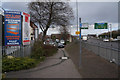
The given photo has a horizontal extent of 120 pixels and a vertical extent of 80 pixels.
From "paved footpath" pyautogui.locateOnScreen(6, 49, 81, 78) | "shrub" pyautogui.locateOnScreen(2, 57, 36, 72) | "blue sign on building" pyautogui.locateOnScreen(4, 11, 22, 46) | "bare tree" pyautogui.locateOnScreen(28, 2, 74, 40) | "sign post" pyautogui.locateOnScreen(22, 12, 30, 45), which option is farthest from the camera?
"bare tree" pyautogui.locateOnScreen(28, 2, 74, 40)

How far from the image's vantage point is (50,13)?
26031mm

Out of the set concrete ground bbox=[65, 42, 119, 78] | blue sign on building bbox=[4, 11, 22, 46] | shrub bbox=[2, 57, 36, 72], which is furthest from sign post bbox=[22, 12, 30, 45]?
concrete ground bbox=[65, 42, 119, 78]

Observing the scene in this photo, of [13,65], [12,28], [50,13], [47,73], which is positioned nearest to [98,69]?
[47,73]

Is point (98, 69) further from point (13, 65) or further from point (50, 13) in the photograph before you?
point (50, 13)

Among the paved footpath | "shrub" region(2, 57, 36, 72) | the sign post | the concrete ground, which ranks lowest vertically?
the paved footpath

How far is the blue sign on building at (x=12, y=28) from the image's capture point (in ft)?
40.4

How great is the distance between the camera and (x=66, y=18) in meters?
27.1

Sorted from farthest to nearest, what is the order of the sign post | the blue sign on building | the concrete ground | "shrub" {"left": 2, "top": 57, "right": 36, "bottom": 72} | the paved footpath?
the sign post
the blue sign on building
"shrub" {"left": 2, "top": 57, "right": 36, "bottom": 72}
the paved footpath
the concrete ground

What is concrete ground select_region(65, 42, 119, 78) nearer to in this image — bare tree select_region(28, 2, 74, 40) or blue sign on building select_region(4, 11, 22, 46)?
blue sign on building select_region(4, 11, 22, 46)

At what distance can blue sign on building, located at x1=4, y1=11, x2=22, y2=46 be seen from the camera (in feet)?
40.4

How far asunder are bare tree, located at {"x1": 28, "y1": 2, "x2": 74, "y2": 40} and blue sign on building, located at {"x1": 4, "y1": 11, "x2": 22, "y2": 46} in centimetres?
1389

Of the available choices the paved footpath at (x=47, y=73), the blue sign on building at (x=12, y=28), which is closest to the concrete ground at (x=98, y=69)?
the paved footpath at (x=47, y=73)

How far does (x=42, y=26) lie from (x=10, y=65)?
20373 mm

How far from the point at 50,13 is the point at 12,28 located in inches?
563
